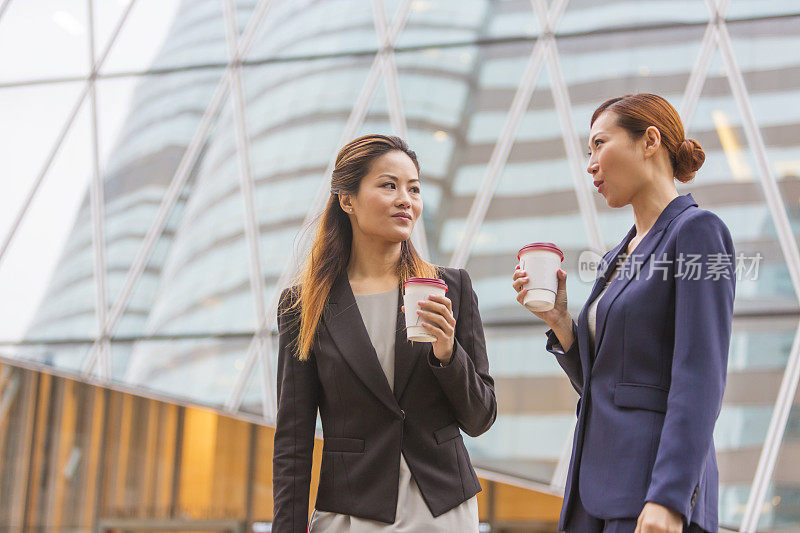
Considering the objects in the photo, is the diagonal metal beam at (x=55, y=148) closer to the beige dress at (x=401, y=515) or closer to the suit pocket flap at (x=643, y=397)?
A: the beige dress at (x=401, y=515)

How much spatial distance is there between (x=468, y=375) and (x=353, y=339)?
16.7 inches

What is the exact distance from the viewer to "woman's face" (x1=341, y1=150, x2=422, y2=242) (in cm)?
275

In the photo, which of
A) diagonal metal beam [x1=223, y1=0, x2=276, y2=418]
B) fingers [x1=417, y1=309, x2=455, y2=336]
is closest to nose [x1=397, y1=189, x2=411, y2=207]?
fingers [x1=417, y1=309, x2=455, y2=336]

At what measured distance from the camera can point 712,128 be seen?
21.1ft

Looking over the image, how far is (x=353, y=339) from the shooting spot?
8.70 feet

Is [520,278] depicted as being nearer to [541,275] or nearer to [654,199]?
[541,275]

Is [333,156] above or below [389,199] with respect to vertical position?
above

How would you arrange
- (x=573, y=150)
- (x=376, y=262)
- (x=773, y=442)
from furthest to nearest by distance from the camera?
(x=573, y=150) < (x=773, y=442) < (x=376, y=262)

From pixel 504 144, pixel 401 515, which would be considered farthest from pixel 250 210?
pixel 401 515

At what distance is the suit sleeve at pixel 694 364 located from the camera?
1907 millimetres

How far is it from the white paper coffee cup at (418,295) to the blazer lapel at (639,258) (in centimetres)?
47

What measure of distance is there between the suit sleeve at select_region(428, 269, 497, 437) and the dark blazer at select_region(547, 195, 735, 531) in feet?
1.20

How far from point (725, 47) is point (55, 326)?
6935mm

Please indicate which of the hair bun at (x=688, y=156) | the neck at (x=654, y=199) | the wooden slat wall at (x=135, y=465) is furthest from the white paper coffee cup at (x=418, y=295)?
the wooden slat wall at (x=135, y=465)
